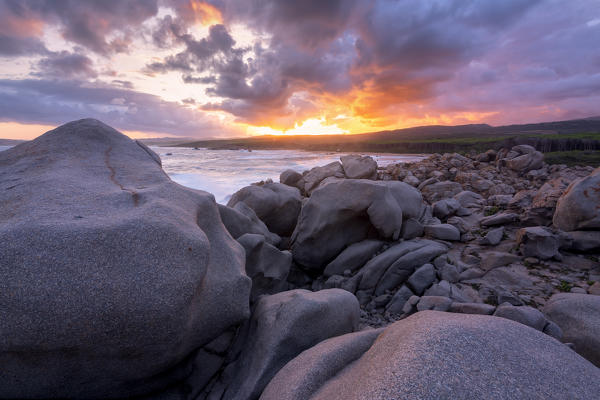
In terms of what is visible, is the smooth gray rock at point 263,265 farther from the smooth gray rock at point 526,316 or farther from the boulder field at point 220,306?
the smooth gray rock at point 526,316

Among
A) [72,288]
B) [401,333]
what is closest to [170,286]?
[72,288]

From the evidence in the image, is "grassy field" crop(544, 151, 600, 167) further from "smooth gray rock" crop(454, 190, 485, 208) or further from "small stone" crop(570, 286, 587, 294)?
"small stone" crop(570, 286, 587, 294)

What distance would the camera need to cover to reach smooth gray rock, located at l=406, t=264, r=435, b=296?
5613 millimetres

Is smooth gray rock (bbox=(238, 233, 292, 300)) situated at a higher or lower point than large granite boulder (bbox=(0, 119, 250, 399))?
lower

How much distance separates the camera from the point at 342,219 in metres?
7.08

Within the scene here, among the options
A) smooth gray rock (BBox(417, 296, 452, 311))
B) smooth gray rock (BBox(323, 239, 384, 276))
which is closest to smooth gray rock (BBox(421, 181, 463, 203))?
smooth gray rock (BBox(323, 239, 384, 276))

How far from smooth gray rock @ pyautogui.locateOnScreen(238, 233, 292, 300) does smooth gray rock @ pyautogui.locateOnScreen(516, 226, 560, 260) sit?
5218 millimetres

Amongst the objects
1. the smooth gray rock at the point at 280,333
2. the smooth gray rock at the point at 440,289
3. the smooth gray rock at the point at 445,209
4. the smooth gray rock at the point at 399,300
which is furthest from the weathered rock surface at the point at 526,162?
the smooth gray rock at the point at 280,333

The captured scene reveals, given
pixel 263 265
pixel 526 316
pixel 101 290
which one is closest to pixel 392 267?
pixel 526 316

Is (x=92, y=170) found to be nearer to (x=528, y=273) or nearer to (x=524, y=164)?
(x=528, y=273)

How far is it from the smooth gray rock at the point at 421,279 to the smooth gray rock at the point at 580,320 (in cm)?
177

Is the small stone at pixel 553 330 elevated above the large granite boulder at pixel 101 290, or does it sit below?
below

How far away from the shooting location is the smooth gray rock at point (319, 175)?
572 inches

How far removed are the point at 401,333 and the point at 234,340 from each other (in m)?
2.40
